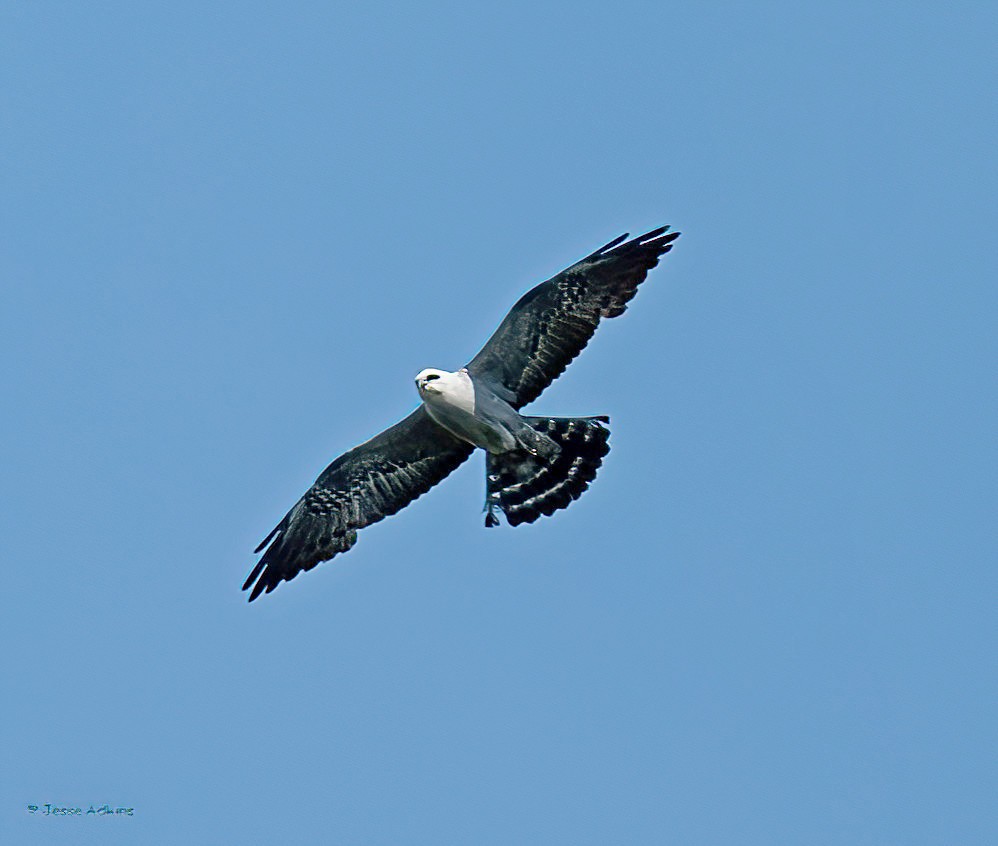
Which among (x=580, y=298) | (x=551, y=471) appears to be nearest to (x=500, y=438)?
(x=551, y=471)

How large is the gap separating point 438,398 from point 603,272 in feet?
7.21

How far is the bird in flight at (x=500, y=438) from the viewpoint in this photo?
1418cm

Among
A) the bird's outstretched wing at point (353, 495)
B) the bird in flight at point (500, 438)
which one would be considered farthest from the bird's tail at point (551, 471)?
the bird's outstretched wing at point (353, 495)

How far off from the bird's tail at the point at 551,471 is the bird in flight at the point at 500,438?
1cm

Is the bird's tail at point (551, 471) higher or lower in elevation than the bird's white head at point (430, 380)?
lower

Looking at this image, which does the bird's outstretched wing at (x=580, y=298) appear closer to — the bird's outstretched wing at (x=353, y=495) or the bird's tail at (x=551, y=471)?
the bird's tail at (x=551, y=471)

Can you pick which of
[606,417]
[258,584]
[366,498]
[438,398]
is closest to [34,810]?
[258,584]

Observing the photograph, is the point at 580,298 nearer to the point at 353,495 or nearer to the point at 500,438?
the point at 500,438

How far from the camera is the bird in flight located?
46.5 feet

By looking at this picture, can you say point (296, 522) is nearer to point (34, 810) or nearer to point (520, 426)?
point (520, 426)

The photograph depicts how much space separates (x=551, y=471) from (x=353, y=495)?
225cm

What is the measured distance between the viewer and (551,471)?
14789mm

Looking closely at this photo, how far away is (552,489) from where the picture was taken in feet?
48.5

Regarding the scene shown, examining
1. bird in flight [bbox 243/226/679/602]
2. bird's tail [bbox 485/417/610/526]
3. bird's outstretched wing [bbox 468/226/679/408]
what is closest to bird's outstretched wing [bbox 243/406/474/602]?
bird in flight [bbox 243/226/679/602]
